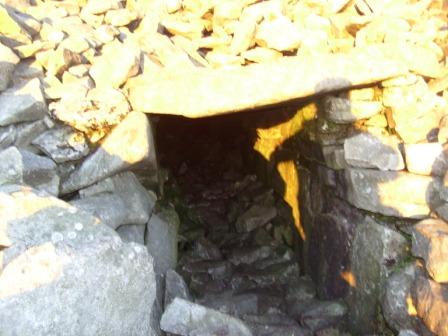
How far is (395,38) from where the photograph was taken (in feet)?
9.49

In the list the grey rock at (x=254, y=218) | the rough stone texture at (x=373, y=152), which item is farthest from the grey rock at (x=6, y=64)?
the grey rock at (x=254, y=218)

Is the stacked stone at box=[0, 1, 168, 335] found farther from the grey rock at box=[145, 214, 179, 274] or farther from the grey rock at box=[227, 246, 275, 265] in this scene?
the grey rock at box=[227, 246, 275, 265]

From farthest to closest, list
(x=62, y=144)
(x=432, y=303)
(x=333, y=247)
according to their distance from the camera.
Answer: (x=333, y=247), (x=62, y=144), (x=432, y=303)

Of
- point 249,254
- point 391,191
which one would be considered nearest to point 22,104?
point 391,191

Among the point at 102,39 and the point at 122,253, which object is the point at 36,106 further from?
the point at 122,253

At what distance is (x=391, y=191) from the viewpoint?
2.82m

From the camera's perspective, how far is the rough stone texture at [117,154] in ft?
8.36

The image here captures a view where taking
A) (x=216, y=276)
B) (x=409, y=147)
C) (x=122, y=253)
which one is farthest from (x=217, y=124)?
(x=122, y=253)

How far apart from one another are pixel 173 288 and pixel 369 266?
52.8 inches

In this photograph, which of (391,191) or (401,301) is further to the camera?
(391,191)

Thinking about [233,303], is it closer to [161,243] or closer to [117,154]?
[161,243]

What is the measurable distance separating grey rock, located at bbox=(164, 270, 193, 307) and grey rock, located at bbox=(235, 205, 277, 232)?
77.2 inches

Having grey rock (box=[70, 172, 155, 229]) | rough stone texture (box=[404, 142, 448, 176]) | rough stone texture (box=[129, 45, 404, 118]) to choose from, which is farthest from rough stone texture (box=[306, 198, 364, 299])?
grey rock (box=[70, 172, 155, 229])

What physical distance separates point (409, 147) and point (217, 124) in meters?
4.47
